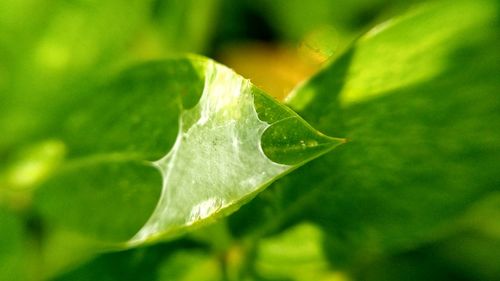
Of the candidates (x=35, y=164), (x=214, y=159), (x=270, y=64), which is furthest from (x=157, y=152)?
(x=270, y=64)

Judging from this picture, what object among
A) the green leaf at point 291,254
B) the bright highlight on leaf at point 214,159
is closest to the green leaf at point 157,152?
the bright highlight on leaf at point 214,159

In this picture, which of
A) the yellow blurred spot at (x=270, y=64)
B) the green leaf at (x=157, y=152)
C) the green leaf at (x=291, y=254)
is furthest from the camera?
the yellow blurred spot at (x=270, y=64)

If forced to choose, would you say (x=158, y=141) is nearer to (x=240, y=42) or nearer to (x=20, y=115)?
(x=20, y=115)

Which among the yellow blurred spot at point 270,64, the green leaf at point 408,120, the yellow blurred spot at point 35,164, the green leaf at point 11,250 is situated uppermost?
the green leaf at point 408,120

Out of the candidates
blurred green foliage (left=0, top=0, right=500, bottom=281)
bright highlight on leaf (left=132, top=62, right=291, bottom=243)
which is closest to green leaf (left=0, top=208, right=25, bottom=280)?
blurred green foliage (left=0, top=0, right=500, bottom=281)

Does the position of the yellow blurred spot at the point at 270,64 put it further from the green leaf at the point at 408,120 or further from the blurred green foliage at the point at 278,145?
the green leaf at the point at 408,120

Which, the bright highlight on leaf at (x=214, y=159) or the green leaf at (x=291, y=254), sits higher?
the bright highlight on leaf at (x=214, y=159)

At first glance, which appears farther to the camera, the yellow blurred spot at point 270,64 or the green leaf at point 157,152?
the yellow blurred spot at point 270,64
